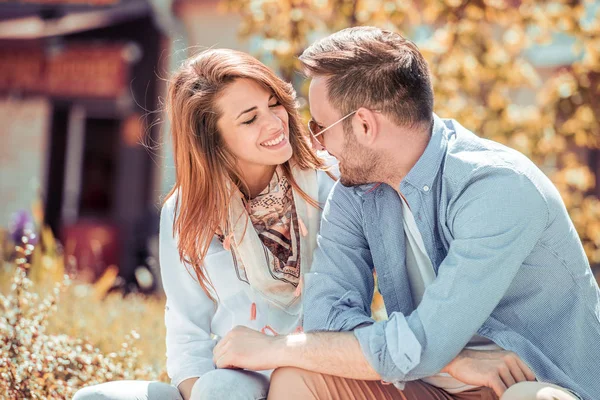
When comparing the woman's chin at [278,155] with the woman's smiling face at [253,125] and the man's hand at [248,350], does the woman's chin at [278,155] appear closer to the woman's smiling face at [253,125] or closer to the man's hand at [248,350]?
the woman's smiling face at [253,125]

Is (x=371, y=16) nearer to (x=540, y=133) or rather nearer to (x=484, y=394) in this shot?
(x=540, y=133)

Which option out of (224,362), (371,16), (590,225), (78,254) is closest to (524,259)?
(224,362)

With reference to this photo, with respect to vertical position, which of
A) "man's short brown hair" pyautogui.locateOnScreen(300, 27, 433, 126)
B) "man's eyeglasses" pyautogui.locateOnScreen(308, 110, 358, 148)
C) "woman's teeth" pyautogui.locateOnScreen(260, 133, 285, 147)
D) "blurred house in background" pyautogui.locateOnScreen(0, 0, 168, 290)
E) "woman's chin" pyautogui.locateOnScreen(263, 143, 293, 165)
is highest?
"man's short brown hair" pyautogui.locateOnScreen(300, 27, 433, 126)

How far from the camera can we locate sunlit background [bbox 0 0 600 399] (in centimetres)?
371

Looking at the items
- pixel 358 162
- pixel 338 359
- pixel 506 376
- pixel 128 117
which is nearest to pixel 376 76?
pixel 358 162

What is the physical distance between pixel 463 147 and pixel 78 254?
822 centimetres

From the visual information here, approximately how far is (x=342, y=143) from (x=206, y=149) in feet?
2.01

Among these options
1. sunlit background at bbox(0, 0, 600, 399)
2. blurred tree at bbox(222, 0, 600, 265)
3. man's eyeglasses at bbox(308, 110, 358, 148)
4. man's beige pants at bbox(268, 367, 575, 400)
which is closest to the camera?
man's beige pants at bbox(268, 367, 575, 400)

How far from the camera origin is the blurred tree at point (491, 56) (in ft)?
15.1

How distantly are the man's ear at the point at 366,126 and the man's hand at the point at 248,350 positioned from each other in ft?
2.16

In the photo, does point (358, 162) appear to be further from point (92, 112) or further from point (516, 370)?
point (92, 112)

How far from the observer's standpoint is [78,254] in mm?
10070

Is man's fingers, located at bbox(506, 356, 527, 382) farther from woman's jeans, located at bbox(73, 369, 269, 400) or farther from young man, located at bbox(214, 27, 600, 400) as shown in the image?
woman's jeans, located at bbox(73, 369, 269, 400)

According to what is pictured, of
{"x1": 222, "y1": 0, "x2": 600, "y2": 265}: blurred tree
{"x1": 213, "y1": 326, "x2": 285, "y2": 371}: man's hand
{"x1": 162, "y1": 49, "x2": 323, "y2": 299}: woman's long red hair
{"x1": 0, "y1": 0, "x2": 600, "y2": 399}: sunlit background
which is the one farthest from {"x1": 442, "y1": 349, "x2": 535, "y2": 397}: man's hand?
{"x1": 222, "y1": 0, "x2": 600, "y2": 265}: blurred tree
